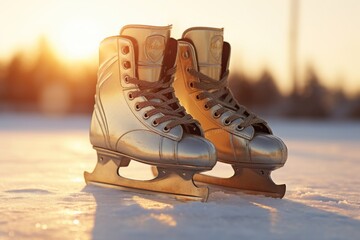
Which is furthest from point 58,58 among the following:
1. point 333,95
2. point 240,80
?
point 333,95

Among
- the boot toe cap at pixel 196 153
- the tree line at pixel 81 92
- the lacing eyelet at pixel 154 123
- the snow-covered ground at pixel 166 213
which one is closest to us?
the snow-covered ground at pixel 166 213

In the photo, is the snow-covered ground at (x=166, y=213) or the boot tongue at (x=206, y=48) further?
the boot tongue at (x=206, y=48)

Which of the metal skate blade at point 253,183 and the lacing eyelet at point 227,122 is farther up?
the lacing eyelet at point 227,122

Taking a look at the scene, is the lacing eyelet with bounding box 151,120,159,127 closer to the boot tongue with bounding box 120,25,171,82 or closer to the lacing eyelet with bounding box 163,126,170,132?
the lacing eyelet with bounding box 163,126,170,132

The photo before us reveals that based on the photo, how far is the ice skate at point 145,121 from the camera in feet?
5.96

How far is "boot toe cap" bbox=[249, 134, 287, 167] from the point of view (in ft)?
6.35

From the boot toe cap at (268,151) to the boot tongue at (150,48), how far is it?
0.45 m

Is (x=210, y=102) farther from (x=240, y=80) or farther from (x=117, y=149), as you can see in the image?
(x=240, y=80)

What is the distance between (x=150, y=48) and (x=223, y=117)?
38 cm

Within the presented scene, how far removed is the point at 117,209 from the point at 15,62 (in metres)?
23.5

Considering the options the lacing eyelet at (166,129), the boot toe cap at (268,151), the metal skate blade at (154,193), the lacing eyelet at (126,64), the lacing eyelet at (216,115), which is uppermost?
the lacing eyelet at (126,64)

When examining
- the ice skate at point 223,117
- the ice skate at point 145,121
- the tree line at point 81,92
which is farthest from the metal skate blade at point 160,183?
the tree line at point 81,92

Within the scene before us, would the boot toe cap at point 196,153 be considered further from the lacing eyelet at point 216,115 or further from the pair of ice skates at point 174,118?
the lacing eyelet at point 216,115

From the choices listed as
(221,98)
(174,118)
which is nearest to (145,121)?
(174,118)
